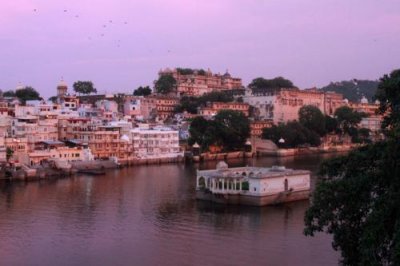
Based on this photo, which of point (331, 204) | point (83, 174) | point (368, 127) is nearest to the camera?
point (331, 204)

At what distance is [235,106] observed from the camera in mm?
46188

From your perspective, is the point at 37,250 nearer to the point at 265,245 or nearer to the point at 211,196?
the point at 265,245

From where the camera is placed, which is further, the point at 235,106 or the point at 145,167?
the point at 235,106

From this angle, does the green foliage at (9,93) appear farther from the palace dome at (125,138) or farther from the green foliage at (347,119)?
the green foliage at (347,119)

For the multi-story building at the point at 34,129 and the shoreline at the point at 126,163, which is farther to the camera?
the multi-story building at the point at 34,129

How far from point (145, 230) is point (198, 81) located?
42.6 m

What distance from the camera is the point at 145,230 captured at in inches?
541

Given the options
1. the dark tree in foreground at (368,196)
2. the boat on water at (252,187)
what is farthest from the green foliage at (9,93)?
the dark tree in foreground at (368,196)

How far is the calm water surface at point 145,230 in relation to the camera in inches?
448

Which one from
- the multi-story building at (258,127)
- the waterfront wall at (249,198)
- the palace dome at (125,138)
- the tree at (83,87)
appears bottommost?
the waterfront wall at (249,198)

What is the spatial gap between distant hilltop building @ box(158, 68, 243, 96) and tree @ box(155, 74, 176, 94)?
89cm

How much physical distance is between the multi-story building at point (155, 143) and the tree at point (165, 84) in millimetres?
17720

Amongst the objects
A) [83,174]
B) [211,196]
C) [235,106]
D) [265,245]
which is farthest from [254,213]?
[235,106]

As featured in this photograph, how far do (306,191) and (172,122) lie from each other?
2398cm
